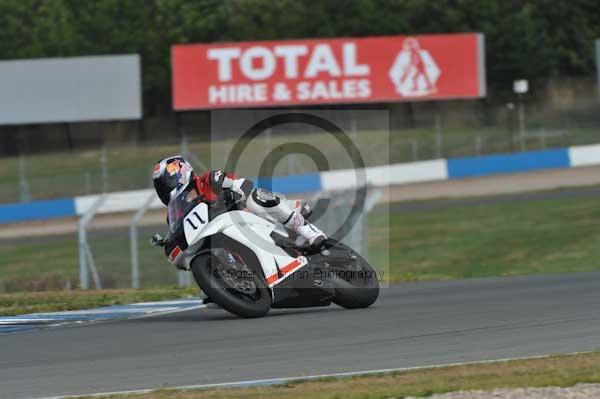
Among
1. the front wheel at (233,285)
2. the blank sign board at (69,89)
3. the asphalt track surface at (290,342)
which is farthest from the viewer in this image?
the blank sign board at (69,89)

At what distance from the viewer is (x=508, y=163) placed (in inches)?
1344

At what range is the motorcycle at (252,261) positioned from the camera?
393 inches

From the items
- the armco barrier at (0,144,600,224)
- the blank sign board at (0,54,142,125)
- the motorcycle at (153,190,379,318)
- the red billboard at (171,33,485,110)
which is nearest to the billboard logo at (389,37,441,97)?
the red billboard at (171,33,485,110)

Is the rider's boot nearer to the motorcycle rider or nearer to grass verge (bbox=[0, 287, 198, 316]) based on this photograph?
the motorcycle rider

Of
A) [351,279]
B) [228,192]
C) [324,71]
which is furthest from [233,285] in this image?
[324,71]

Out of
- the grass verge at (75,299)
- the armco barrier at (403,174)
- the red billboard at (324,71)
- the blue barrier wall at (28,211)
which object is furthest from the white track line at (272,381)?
the red billboard at (324,71)

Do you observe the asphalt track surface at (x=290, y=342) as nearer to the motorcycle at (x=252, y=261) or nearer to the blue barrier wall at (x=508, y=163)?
the motorcycle at (x=252, y=261)

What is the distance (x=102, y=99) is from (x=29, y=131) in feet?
18.2

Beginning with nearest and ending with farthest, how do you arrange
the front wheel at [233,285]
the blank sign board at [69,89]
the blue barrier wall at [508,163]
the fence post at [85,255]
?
the front wheel at [233,285] < the fence post at [85,255] < the blue barrier wall at [508,163] < the blank sign board at [69,89]

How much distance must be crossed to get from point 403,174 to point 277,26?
56.1 feet

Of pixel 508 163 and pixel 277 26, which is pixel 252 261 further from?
pixel 277 26

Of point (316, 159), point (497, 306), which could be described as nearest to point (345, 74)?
point (316, 159)

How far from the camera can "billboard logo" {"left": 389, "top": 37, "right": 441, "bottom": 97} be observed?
125ft

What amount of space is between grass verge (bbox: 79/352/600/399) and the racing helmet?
134 inches
